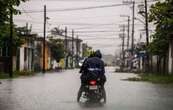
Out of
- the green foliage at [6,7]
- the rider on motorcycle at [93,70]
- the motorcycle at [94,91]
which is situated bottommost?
the motorcycle at [94,91]

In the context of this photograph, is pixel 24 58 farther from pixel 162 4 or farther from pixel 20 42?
pixel 162 4

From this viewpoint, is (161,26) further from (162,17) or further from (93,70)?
(93,70)

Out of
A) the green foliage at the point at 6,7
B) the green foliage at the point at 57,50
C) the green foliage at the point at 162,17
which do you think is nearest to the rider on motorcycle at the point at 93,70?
the green foliage at the point at 6,7

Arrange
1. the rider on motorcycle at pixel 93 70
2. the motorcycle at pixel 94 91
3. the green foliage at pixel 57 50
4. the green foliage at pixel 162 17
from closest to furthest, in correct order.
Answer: the motorcycle at pixel 94 91
the rider on motorcycle at pixel 93 70
the green foliage at pixel 162 17
the green foliage at pixel 57 50

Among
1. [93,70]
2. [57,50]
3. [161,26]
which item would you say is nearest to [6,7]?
[93,70]

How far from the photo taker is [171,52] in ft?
198

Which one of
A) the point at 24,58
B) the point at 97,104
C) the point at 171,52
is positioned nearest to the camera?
the point at 97,104

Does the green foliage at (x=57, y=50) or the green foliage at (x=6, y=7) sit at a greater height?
the green foliage at (x=6, y=7)

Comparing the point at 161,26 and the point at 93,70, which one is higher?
the point at 161,26

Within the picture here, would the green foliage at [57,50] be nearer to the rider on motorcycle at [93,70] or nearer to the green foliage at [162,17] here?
the green foliage at [162,17]

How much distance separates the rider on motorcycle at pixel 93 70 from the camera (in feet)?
65.7

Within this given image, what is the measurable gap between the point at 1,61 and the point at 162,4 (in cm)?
2815

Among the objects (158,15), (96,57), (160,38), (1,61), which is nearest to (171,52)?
(160,38)

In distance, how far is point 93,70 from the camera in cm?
2009
